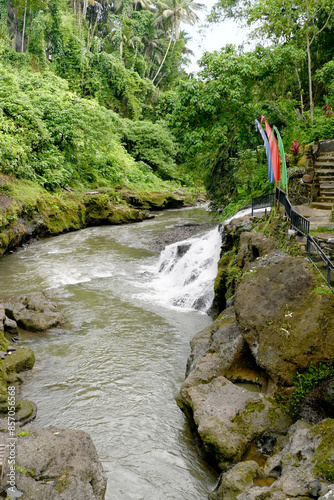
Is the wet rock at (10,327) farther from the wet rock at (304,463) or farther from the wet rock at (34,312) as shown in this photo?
the wet rock at (304,463)

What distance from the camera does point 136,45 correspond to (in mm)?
44125

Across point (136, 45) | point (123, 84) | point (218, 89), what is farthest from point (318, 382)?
point (136, 45)

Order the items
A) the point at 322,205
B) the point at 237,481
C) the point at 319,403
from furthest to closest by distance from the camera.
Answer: the point at 322,205 → the point at 319,403 → the point at 237,481

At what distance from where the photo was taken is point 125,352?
9078 millimetres

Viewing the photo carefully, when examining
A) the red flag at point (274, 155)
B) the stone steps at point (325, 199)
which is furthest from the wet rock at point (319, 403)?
the stone steps at point (325, 199)

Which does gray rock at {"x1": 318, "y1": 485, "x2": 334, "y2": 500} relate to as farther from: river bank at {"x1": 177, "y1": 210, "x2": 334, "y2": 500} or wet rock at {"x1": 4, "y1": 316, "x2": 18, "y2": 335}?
wet rock at {"x1": 4, "y1": 316, "x2": 18, "y2": 335}

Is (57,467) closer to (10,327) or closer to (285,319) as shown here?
(285,319)

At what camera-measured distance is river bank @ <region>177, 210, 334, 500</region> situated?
4.53 metres

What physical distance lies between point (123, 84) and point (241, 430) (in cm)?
3954

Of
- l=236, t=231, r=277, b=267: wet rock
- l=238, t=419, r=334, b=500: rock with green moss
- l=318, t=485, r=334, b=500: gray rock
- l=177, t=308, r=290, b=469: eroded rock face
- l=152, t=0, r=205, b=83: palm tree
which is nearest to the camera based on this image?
l=318, t=485, r=334, b=500: gray rock

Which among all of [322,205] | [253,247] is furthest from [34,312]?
[322,205]

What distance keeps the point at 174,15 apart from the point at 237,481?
53.5 meters

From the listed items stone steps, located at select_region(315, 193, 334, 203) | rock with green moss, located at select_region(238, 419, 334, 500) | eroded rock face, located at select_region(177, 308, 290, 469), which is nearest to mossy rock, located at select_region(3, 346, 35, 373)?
eroded rock face, located at select_region(177, 308, 290, 469)

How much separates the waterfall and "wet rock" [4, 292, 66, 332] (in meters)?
3.59
